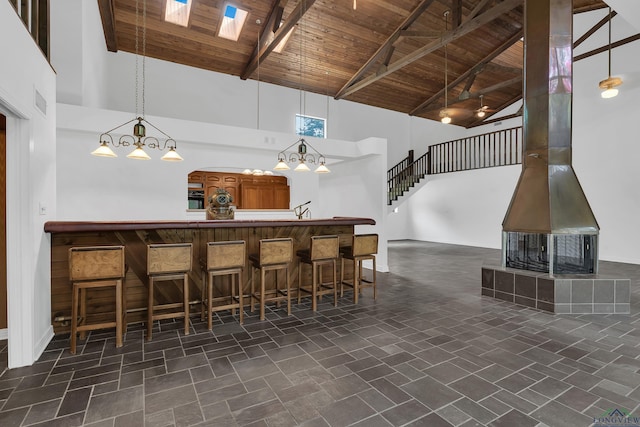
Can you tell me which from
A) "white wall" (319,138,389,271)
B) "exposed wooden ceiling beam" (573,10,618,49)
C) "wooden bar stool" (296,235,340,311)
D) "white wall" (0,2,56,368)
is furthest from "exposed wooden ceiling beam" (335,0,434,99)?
"white wall" (0,2,56,368)

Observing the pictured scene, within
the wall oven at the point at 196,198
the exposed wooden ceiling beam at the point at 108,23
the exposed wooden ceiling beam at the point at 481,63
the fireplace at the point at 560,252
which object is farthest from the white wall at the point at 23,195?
the exposed wooden ceiling beam at the point at 481,63

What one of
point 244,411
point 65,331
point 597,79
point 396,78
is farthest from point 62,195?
point 597,79

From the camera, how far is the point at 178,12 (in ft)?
21.1

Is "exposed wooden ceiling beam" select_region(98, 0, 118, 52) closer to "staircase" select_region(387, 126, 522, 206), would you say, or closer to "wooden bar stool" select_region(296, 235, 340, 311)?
"wooden bar stool" select_region(296, 235, 340, 311)

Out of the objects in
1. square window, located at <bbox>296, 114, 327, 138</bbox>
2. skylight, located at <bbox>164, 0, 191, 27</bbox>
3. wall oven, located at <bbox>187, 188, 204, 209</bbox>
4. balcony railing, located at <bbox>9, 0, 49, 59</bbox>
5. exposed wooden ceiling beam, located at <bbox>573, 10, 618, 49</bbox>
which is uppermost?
exposed wooden ceiling beam, located at <bbox>573, 10, 618, 49</bbox>

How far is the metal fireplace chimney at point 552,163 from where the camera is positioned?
377 cm

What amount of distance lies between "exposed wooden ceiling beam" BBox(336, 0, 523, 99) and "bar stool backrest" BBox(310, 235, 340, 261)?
5.42m

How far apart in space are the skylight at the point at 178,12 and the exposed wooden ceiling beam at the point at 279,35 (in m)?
1.62

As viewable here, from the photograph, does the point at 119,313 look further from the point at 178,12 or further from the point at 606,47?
the point at 606,47

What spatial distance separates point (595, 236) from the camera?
3.77 m

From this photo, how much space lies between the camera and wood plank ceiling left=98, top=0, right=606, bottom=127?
6293 millimetres

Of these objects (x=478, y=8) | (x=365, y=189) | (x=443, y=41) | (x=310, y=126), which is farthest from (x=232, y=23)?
(x=478, y=8)

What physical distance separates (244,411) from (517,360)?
2.19 m

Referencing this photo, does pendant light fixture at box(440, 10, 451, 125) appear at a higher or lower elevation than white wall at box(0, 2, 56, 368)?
higher
